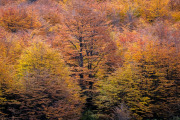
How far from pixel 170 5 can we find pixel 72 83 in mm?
45813

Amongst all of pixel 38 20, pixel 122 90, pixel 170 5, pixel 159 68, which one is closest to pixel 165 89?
pixel 159 68

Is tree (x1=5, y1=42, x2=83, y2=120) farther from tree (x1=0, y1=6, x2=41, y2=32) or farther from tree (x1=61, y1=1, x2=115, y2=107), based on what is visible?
tree (x1=0, y1=6, x2=41, y2=32)

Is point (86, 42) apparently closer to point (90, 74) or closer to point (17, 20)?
point (90, 74)

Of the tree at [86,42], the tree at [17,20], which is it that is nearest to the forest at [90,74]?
the tree at [86,42]

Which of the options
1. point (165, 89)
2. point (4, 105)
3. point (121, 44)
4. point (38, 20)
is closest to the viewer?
point (4, 105)

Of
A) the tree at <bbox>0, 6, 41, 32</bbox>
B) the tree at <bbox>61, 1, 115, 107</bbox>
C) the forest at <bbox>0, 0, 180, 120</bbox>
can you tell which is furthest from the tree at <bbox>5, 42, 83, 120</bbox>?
→ the tree at <bbox>0, 6, 41, 32</bbox>

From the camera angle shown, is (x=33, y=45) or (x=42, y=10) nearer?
(x=33, y=45)

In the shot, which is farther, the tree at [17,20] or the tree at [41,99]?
the tree at [17,20]

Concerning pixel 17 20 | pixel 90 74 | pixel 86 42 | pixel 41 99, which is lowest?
pixel 41 99

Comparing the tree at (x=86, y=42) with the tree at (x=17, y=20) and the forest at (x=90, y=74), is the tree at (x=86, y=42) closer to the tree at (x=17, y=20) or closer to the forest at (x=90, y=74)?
the forest at (x=90, y=74)

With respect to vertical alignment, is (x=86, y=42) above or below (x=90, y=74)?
above

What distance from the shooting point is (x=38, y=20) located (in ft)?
137

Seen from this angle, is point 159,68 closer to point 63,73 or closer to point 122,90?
point 122,90

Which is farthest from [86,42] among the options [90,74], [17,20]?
[17,20]
